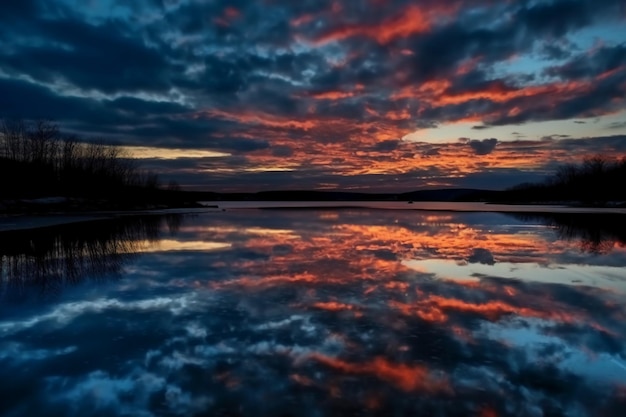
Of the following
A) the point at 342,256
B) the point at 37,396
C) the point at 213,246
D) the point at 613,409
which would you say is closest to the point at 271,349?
the point at 37,396

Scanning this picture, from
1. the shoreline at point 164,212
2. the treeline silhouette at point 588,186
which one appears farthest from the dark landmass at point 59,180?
the treeline silhouette at point 588,186

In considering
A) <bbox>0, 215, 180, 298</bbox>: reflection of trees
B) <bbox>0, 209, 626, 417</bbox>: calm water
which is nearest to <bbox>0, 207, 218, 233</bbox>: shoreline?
<bbox>0, 215, 180, 298</bbox>: reflection of trees

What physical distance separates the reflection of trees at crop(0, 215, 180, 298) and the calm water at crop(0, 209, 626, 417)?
129 millimetres

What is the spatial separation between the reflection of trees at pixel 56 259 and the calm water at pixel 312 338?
129 millimetres

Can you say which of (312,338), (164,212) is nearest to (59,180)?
(164,212)

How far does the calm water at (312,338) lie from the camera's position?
14.8 ft

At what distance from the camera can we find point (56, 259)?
1401 centimetres

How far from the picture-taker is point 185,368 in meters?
5.32

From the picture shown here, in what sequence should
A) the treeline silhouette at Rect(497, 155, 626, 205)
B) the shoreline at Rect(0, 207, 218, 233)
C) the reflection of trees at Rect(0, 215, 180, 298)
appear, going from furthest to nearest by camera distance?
1. the treeline silhouette at Rect(497, 155, 626, 205)
2. the shoreline at Rect(0, 207, 218, 233)
3. the reflection of trees at Rect(0, 215, 180, 298)

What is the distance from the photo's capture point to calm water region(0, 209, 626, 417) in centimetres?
451

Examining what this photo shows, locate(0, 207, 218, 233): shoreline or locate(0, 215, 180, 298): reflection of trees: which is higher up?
locate(0, 215, 180, 298): reflection of trees

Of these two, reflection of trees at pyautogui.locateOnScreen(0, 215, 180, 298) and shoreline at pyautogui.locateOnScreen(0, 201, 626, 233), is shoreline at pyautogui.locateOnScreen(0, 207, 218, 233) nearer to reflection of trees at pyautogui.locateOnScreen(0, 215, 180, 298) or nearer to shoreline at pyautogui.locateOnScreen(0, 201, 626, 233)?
shoreline at pyautogui.locateOnScreen(0, 201, 626, 233)

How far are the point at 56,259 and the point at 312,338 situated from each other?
11204 millimetres

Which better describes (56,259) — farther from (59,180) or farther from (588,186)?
(588,186)
